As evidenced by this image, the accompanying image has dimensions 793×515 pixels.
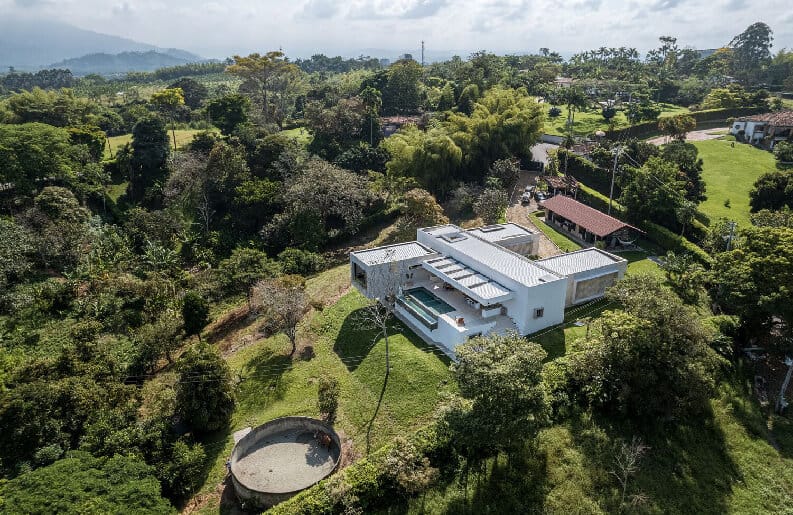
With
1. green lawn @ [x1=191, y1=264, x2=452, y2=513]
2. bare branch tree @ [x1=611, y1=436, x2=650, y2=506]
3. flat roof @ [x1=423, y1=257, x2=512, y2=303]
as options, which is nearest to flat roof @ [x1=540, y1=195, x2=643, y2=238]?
flat roof @ [x1=423, y1=257, x2=512, y2=303]

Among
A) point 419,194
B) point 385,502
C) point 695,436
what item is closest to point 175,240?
point 419,194

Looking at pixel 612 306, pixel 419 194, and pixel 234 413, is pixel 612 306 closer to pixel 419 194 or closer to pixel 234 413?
pixel 419 194

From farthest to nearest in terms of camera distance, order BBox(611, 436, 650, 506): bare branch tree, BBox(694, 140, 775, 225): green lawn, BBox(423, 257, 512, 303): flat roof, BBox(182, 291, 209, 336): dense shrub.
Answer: BBox(694, 140, 775, 225): green lawn < BBox(182, 291, 209, 336): dense shrub < BBox(423, 257, 512, 303): flat roof < BBox(611, 436, 650, 506): bare branch tree

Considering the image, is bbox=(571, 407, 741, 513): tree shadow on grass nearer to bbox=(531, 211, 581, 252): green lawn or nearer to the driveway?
the driveway

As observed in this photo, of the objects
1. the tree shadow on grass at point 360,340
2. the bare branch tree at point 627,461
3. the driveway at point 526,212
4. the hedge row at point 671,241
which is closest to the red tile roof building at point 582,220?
the hedge row at point 671,241

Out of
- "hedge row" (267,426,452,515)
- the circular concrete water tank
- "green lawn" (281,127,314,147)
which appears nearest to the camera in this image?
"hedge row" (267,426,452,515)
